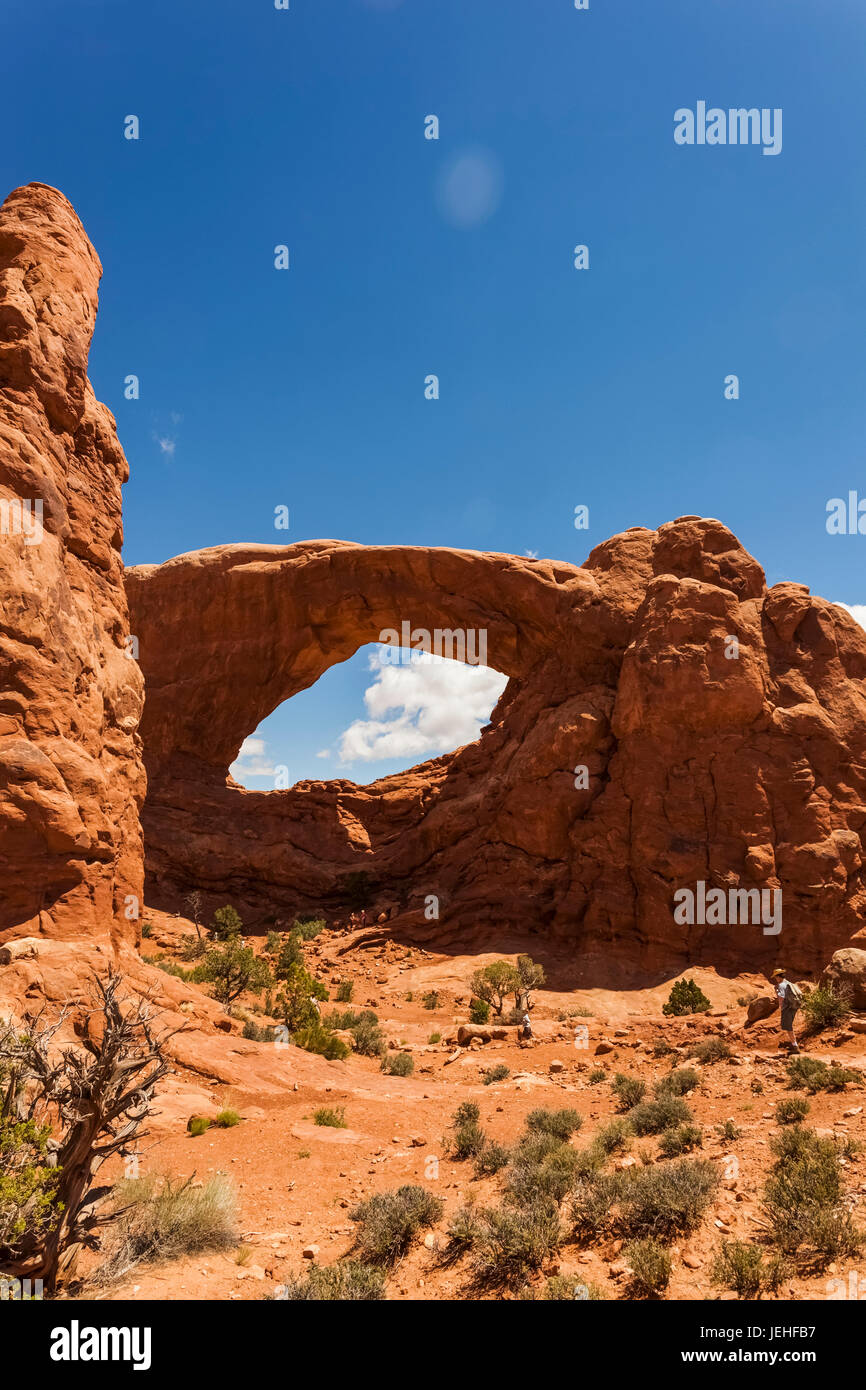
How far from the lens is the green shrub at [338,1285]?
515 cm

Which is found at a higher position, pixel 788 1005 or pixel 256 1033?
pixel 788 1005

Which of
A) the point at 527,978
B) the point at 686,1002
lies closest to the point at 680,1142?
the point at 686,1002

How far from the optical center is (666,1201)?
615 centimetres

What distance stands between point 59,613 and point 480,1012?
45.6ft

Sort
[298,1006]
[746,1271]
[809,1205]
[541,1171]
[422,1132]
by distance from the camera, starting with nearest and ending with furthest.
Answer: [746,1271] < [809,1205] < [541,1171] < [422,1132] < [298,1006]

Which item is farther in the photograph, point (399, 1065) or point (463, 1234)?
point (399, 1065)

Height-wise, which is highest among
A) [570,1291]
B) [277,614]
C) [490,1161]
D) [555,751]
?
[277,614]

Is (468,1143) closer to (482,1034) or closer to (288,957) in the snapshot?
(482,1034)

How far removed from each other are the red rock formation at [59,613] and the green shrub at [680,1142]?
8.91m

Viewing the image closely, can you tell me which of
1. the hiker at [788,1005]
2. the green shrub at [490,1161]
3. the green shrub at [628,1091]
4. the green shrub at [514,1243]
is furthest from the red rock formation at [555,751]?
the green shrub at [514,1243]

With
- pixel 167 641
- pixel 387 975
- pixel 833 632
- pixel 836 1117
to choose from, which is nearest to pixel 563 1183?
pixel 836 1117

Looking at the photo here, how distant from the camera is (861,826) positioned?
23844mm

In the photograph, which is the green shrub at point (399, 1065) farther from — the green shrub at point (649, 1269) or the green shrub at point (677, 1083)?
the green shrub at point (649, 1269)
